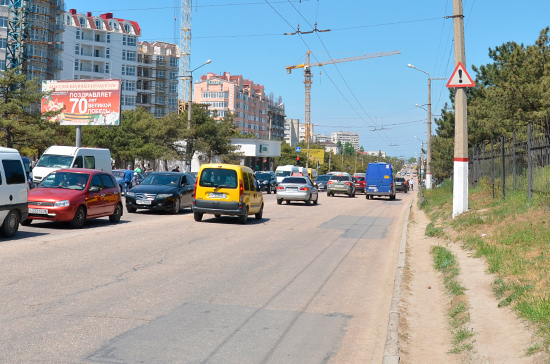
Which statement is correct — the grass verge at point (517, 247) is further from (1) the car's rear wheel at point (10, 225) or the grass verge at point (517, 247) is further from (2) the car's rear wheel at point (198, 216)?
(1) the car's rear wheel at point (10, 225)

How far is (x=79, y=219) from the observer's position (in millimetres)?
16047

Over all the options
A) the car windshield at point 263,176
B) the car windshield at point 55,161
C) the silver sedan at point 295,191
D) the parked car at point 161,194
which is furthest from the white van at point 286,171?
the parked car at point 161,194

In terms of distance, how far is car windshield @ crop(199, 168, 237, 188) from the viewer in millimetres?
19078

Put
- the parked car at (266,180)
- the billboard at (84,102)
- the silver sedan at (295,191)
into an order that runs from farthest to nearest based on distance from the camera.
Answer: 1. the parked car at (266,180)
2. the billboard at (84,102)
3. the silver sedan at (295,191)

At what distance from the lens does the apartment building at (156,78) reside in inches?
4956

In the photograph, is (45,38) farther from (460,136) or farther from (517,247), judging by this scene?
(517,247)

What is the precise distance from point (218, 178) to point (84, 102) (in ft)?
84.7

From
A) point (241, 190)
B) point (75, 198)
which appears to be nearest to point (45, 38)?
point (241, 190)

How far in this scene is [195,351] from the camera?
5734mm

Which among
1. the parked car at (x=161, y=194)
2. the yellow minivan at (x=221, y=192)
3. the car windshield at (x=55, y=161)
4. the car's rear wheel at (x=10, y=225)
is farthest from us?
the car windshield at (x=55, y=161)

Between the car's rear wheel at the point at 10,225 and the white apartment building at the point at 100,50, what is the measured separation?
98.1 m

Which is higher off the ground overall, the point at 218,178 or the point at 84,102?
the point at 84,102

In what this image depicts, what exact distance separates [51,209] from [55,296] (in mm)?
8237

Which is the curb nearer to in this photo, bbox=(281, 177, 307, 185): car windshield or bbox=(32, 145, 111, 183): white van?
bbox=(32, 145, 111, 183): white van
